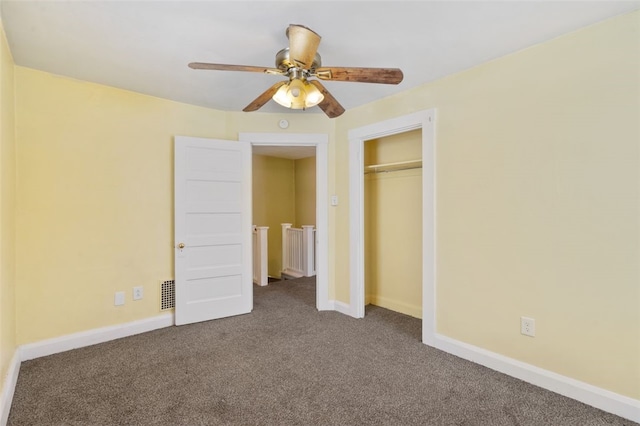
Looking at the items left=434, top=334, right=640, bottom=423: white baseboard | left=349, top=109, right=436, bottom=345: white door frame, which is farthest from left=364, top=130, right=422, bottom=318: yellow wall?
left=434, top=334, right=640, bottom=423: white baseboard

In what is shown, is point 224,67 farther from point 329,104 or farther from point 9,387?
point 9,387

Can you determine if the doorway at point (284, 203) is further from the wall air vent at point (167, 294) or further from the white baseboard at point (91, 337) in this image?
the white baseboard at point (91, 337)

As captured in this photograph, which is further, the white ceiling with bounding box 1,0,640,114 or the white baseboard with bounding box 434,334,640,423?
the white baseboard with bounding box 434,334,640,423

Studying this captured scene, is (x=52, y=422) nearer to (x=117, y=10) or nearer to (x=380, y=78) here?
(x=117, y=10)

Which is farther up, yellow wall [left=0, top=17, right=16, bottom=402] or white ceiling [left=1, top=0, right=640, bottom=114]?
white ceiling [left=1, top=0, right=640, bottom=114]

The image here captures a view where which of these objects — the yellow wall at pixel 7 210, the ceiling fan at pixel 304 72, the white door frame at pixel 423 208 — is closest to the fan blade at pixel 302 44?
the ceiling fan at pixel 304 72

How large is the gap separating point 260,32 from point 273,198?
15.6 ft

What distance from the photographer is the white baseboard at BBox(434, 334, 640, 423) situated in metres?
1.91

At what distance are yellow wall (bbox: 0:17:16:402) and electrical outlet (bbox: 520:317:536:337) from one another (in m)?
3.38

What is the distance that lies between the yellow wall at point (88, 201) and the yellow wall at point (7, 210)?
14 centimetres

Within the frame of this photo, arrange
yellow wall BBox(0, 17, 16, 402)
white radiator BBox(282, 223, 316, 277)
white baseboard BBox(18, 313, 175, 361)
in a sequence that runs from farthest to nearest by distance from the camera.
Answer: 1. white radiator BBox(282, 223, 316, 277)
2. white baseboard BBox(18, 313, 175, 361)
3. yellow wall BBox(0, 17, 16, 402)

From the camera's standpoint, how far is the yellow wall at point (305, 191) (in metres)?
6.53

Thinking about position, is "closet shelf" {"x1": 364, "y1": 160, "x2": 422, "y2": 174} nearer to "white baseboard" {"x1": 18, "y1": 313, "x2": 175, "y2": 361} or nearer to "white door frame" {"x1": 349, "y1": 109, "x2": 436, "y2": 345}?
"white door frame" {"x1": 349, "y1": 109, "x2": 436, "y2": 345}

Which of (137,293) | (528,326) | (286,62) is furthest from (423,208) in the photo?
(137,293)
